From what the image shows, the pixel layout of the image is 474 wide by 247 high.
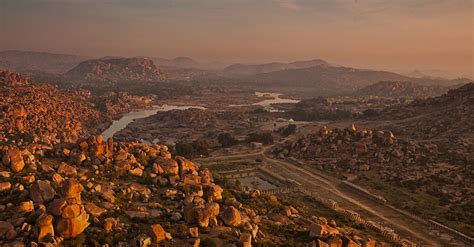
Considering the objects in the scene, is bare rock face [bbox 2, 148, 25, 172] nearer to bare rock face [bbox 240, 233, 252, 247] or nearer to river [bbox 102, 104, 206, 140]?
bare rock face [bbox 240, 233, 252, 247]

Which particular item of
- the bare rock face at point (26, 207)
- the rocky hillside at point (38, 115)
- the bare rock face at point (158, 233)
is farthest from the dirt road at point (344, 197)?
the rocky hillside at point (38, 115)

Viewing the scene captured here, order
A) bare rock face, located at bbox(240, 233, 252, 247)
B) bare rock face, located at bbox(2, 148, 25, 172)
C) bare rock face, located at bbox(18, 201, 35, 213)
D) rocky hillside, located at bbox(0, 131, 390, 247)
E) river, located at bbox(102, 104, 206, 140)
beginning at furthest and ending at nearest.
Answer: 1. river, located at bbox(102, 104, 206, 140)
2. bare rock face, located at bbox(2, 148, 25, 172)
3. bare rock face, located at bbox(240, 233, 252, 247)
4. bare rock face, located at bbox(18, 201, 35, 213)
5. rocky hillside, located at bbox(0, 131, 390, 247)

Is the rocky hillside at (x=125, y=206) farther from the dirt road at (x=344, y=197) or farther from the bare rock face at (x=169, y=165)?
the dirt road at (x=344, y=197)

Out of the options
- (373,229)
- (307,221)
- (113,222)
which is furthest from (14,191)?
(373,229)

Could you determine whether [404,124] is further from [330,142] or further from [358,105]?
[358,105]

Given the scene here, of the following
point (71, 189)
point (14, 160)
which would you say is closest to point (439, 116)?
point (71, 189)

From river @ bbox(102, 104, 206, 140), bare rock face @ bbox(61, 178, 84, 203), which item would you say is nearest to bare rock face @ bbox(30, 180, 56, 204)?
bare rock face @ bbox(61, 178, 84, 203)
